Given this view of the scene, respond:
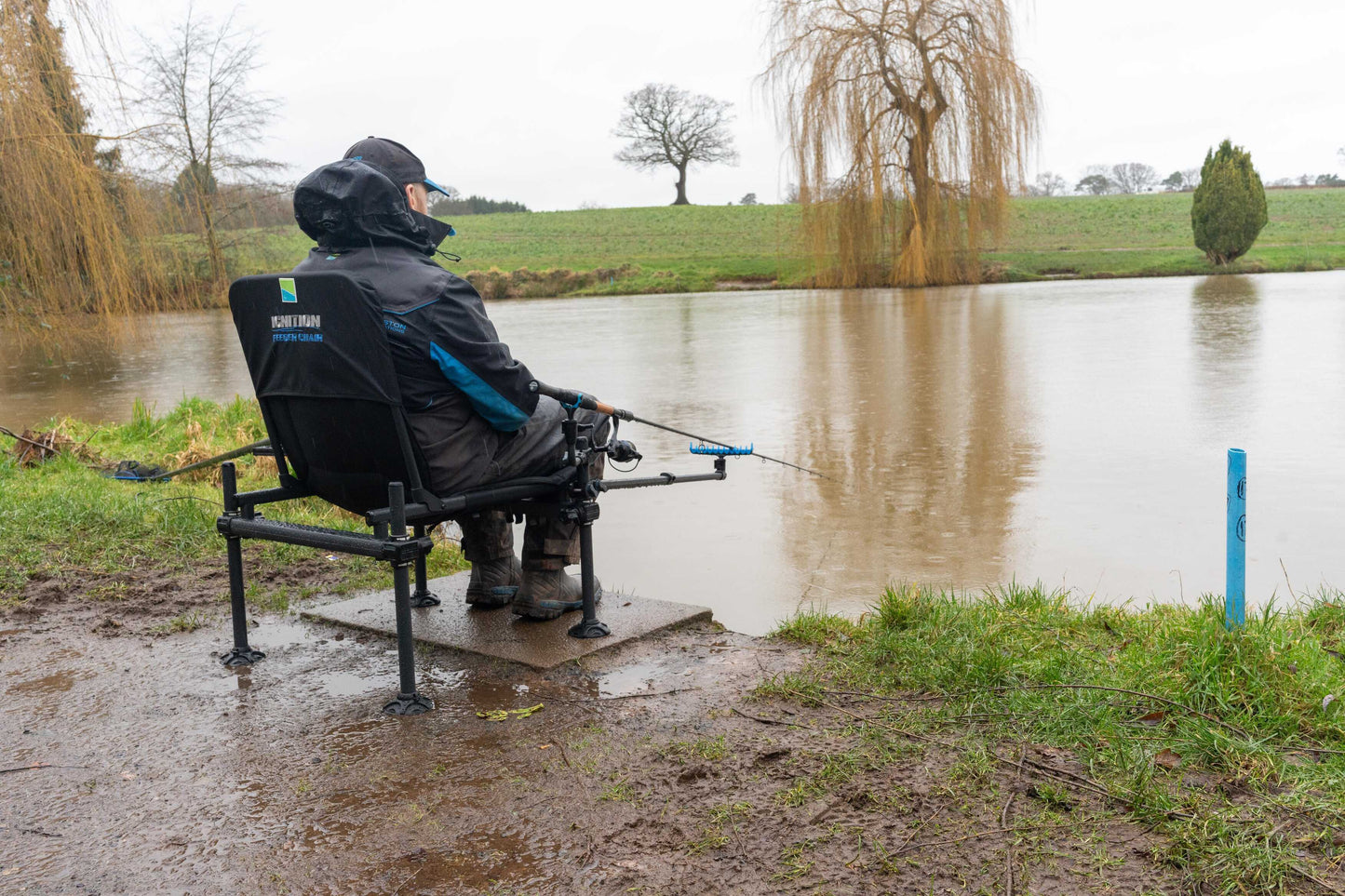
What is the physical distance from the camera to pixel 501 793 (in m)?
2.63

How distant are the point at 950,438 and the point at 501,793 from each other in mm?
6050

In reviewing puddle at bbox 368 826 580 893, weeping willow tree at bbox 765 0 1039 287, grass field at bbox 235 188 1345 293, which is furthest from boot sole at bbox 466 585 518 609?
weeping willow tree at bbox 765 0 1039 287

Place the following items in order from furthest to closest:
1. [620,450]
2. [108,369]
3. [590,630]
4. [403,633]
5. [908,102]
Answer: [908,102]
[108,369]
[620,450]
[590,630]
[403,633]

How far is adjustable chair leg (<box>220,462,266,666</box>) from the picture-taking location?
11.7ft

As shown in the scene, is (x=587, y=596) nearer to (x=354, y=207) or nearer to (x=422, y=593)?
(x=422, y=593)

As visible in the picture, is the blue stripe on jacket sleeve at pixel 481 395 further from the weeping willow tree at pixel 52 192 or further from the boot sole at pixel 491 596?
the weeping willow tree at pixel 52 192

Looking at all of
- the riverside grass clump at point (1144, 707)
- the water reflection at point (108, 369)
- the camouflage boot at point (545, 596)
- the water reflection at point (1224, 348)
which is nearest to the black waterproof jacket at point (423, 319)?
the camouflage boot at point (545, 596)

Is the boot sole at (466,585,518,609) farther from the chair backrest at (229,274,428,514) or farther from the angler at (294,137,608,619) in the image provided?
the chair backrest at (229,274,428,514)

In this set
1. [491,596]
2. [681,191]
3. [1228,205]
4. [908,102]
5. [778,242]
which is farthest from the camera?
[681,191]

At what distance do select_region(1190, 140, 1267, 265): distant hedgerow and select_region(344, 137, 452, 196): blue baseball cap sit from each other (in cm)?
3316

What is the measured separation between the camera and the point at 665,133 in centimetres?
6812

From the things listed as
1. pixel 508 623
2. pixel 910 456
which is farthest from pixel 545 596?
pixel 910 456

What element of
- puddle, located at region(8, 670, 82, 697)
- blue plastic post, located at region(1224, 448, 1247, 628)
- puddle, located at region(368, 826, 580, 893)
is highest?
blue plastic post, located at region(1224, 448, 1247, 628)

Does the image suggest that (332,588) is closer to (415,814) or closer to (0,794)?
(0,794)
